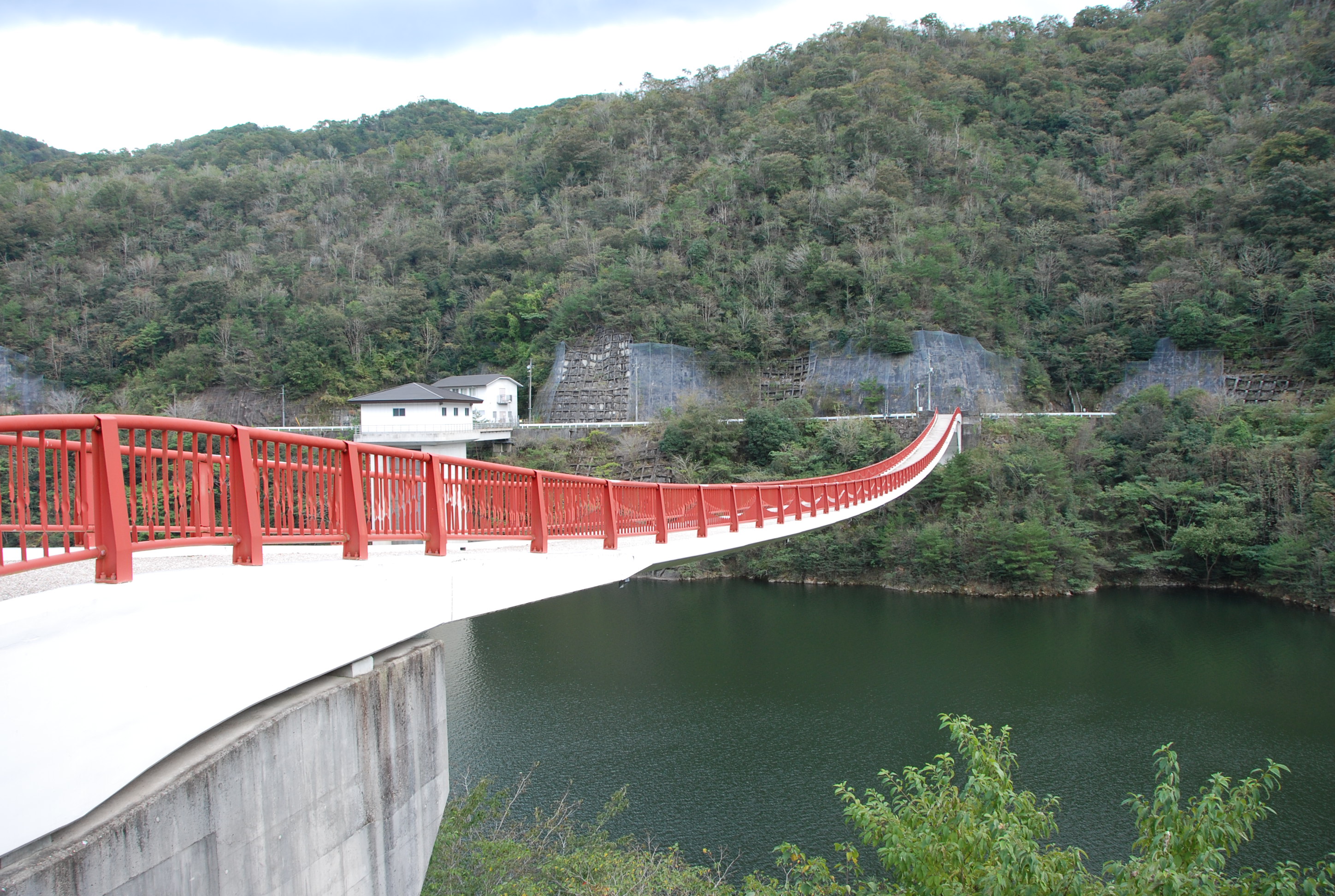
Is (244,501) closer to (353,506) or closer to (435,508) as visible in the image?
(353,506)

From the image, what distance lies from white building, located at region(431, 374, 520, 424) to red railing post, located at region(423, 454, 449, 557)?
26045 mm

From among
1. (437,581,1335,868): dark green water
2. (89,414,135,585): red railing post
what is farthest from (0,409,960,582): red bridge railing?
(437,581,1335,868): dark green water

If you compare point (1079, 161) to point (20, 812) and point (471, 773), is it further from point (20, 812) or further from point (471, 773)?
point (20, 812)

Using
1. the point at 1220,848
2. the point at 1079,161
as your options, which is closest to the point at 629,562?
the point at 1220,848

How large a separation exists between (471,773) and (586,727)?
6.93 ft

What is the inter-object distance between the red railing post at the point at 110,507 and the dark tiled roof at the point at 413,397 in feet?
80.2

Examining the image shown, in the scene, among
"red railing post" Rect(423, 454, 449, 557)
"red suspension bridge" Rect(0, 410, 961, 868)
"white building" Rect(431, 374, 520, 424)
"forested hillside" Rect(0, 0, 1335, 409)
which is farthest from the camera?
"white building" Rect(431, 374, 520, 424)

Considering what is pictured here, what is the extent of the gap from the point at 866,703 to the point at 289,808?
1167cm

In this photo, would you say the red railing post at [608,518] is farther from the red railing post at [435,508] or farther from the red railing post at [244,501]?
the red railing post at [244,501]

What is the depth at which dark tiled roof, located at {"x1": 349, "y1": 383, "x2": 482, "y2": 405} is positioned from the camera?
26.2 meters

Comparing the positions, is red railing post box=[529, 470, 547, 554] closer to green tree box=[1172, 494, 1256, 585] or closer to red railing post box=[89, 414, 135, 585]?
red railing post box=[89, 414, 135, 585]

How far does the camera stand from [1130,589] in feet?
71.8

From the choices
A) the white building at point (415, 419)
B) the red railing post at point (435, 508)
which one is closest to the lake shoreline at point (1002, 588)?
the white building at point (415, 419)

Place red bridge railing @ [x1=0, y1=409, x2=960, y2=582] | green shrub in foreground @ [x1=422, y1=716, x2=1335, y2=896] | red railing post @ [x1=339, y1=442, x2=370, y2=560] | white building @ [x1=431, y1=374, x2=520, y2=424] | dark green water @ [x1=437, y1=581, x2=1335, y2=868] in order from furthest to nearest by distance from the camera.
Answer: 1. white building @ [x1=431, y1=374, x2=520, y2=424]
2. dark green water @ [x1=437, y1=581, x2=1335, y2=868]
3. green shrub in foreground @ [x1=422, y1=716, x2=1335, y2=896]
4. red railing post @ [x1=339, y1=442, x2=370, y2=560]
5. red bridge railing @ [x1=0, y1=409, x2=960, y2=582]
